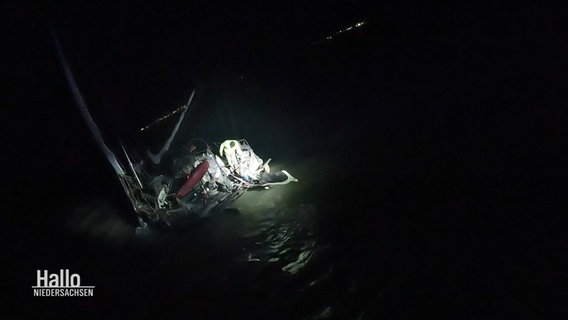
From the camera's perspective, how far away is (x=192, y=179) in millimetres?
10055

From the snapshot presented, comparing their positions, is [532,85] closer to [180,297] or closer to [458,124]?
[458,124]

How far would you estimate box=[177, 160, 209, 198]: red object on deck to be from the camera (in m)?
9.96

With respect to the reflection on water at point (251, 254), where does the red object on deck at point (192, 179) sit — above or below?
above

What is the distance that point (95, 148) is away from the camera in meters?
8.99

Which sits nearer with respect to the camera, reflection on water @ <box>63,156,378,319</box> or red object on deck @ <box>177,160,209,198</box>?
reflection on water @ <box>63,156,378,319</box>

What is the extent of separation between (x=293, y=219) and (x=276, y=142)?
34.3 ft

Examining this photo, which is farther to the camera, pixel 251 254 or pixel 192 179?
pixel 192 179

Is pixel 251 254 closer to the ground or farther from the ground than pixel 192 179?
closer to the ground

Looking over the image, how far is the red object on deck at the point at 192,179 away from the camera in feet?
32.7

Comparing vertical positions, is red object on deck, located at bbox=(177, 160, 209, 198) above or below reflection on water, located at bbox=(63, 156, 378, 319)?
above

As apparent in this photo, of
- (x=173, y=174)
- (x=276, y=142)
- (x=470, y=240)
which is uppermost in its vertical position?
(x=276, y=142)

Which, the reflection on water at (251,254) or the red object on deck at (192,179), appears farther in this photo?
the red object on deck at (192,179)

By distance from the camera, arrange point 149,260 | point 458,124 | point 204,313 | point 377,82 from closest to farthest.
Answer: point 204,313
point 149,260
point 458,124
point 377,82

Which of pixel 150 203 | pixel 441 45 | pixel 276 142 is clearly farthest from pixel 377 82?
pixel 150 203
